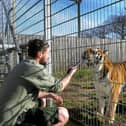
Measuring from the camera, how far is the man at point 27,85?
4184 millimetres

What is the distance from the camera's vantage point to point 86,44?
555cm

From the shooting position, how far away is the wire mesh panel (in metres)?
4.79

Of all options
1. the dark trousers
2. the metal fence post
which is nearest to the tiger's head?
the metal fence post

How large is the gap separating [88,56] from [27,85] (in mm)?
1752

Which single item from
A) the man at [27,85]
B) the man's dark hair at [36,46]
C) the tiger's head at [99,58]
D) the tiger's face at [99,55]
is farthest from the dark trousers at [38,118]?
the tiger's head at [99,58]

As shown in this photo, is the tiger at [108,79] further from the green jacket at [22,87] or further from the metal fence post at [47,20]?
the green jacket at [22,87]

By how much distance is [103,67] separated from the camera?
672cm

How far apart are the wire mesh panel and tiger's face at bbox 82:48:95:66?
71mm

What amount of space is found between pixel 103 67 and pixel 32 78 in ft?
8.87

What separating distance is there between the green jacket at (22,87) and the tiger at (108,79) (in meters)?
1.75

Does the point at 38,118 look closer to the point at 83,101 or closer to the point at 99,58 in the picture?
the point at 99,58

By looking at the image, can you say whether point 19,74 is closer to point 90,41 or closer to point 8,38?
point 90,41

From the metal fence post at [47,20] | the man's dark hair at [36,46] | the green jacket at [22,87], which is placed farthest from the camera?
the metal fence post at [47,20]

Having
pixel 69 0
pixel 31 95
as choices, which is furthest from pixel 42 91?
pixel 69 0
